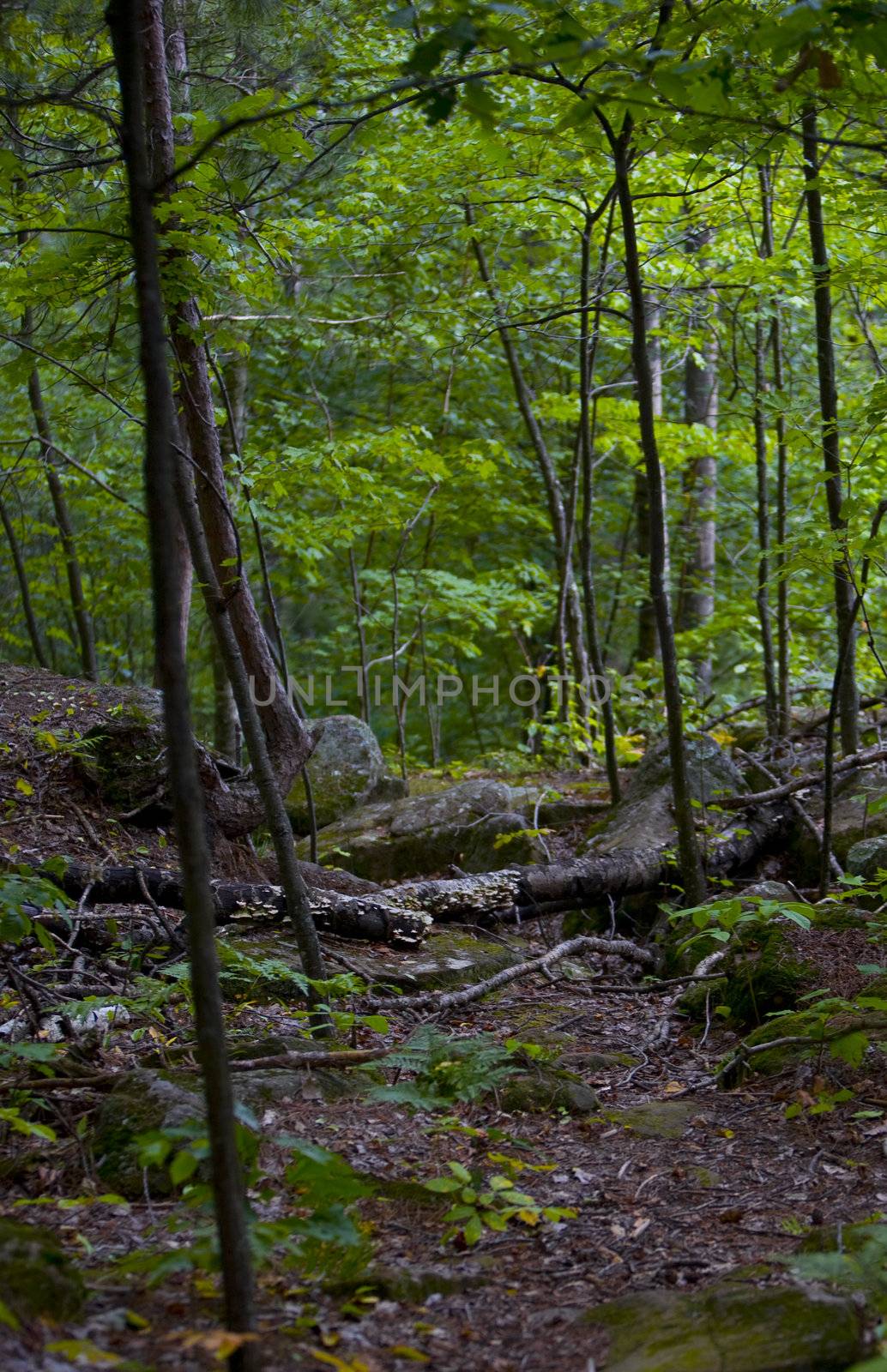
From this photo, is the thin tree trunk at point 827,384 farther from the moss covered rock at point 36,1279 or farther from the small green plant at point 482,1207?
the moss covered rock at point 36,1279

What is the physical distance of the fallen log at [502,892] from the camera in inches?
228

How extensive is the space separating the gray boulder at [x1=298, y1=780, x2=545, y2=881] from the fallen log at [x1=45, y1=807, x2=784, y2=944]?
0.80m

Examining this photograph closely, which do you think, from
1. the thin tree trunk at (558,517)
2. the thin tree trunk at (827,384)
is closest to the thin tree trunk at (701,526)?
the thin tree trunk at (558,517)

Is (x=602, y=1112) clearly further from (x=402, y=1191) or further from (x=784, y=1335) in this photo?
(x=784, y=1335)

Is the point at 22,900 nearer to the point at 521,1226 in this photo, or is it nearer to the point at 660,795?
the point at 521,1226

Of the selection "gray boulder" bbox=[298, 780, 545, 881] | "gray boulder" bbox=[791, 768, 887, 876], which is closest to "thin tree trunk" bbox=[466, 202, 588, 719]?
"gray boulder" bbox=[298, 780, 545, 881]

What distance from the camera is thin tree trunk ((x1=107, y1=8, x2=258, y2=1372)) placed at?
6.00ft

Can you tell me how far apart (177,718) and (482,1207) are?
1838 millimetres

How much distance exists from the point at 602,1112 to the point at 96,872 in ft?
9.18

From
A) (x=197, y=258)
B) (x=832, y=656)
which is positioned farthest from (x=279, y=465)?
(x=832, y=656)

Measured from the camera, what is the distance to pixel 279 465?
6.72m

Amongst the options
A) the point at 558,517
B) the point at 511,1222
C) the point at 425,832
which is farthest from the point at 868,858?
the point at 558,517

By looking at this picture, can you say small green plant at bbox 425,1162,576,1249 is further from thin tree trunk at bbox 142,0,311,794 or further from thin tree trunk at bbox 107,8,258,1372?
thin tree trunk at bbox 142,0,311,794

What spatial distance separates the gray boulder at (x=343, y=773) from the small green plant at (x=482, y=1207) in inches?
258
